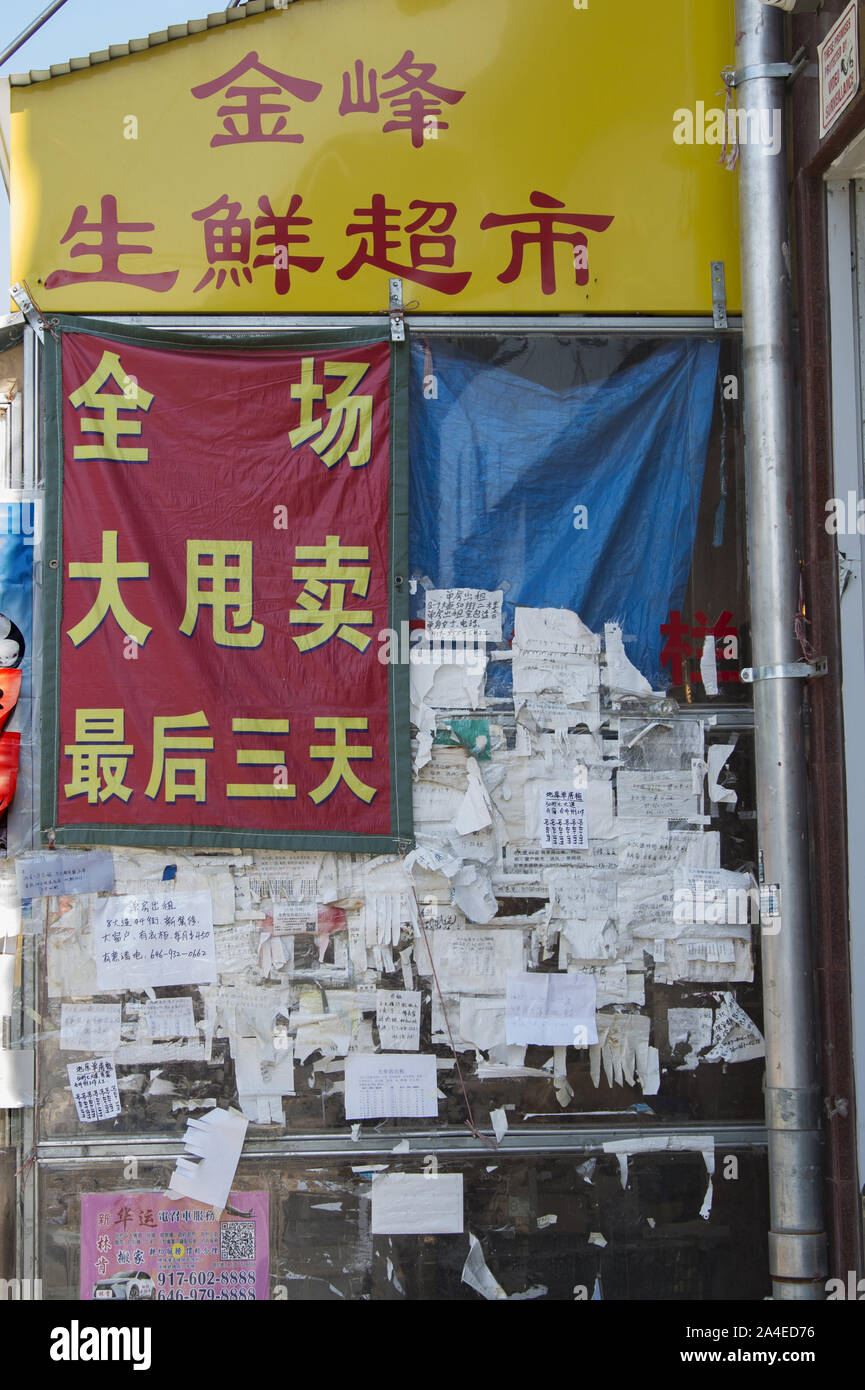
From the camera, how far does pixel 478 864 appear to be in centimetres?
421

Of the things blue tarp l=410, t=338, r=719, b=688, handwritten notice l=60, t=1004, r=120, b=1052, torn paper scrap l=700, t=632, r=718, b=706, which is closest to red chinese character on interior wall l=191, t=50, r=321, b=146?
blue tarp l=410, t=338, r=719, b=688

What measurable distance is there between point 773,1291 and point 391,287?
405 cm

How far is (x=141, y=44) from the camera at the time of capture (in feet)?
14.0

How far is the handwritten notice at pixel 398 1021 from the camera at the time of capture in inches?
163

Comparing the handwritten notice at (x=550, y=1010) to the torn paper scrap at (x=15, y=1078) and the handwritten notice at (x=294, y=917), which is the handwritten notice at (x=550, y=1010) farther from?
the torn paper scrap at (x=15, y=1078)

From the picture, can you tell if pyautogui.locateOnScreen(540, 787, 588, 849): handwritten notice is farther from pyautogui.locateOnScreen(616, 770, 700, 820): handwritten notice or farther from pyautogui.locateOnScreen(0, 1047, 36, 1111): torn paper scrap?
pyautogui.locateOnScreen(0, 1047, 36, 1111): torn paper scrap

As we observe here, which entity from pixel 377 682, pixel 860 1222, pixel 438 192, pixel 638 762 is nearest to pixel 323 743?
pixel 377 682

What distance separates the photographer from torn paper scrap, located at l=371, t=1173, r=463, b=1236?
4.10m

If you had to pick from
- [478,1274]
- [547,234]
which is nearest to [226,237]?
[547,234]

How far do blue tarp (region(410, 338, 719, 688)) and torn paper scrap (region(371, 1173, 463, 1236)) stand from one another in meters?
2.10

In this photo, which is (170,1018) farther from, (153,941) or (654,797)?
(654,797)

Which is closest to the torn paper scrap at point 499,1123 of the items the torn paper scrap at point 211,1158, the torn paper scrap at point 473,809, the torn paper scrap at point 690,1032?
the torn paper scrap at point 690,1032

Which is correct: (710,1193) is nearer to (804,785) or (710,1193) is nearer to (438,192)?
(804,785)

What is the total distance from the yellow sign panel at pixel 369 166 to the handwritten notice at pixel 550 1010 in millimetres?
2626
